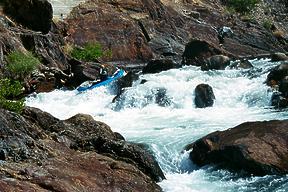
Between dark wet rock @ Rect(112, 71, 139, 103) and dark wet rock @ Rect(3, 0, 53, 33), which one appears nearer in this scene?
dark wet rock @ Rect(112, 71, 139, 103)

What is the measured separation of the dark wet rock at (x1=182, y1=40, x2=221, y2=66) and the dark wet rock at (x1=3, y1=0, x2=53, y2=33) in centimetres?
718

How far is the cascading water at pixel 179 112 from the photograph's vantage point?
31.9 feet

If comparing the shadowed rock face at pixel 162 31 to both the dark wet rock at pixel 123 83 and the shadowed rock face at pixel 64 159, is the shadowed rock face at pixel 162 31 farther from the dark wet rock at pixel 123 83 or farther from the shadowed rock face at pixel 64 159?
the shadowed rock face at pixel 64 159

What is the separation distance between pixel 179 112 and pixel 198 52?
359 inches

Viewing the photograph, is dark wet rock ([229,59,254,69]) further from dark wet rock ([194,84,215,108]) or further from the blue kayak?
the blue kayak

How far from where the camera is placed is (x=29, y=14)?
24438mm

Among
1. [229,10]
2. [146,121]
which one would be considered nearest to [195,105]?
[146,121]

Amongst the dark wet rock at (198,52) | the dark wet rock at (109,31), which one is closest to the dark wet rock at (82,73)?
the dark wet rock at (198,52)

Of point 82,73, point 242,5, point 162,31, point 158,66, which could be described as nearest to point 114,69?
point 158,66

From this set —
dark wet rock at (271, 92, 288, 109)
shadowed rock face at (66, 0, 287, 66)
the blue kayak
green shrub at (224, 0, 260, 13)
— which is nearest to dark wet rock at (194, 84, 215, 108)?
dark wet rock at (271, 92, 288, 109)

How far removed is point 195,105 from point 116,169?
9580 mm

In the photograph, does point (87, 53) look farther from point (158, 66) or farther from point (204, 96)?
point (204, 96)

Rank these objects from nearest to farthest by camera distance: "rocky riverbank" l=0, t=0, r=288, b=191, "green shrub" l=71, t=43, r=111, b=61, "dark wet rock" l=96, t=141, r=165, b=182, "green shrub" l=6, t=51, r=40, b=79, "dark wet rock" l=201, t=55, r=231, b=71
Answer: "rocky riverbank" l=0, t=0, r=288, b=191 → "dark wet rock" l=96, t=141, r=165, b=182 → "green shrub" l=6, t=51, r=40, b=79 → "dark wet rock" l=201, t=55, r=231, b=71 → "green shrub" l=71, t=43, r=111, b=61

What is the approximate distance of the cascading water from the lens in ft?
31.9
